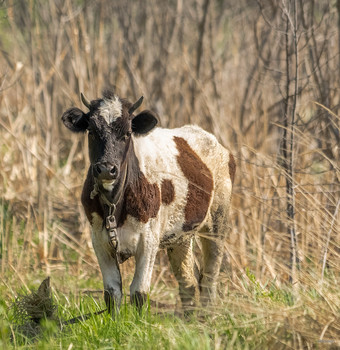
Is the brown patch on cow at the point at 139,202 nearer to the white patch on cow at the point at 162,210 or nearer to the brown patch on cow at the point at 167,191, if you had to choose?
the white patch on cow at the point at 162,210

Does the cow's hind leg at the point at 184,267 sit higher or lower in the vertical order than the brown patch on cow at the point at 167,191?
lower

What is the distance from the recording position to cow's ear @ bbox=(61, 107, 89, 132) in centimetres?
540

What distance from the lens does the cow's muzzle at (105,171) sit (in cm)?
493

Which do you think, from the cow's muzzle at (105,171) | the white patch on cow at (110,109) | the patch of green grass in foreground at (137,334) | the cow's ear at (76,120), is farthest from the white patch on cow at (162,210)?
the patch of green grass in foreground at (137,334)

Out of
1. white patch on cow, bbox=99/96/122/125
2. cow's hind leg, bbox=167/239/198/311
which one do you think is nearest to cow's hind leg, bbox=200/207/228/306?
cow's hind leg, bbox=167/239/198/311

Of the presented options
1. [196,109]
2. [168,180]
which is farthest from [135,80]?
[168,180]

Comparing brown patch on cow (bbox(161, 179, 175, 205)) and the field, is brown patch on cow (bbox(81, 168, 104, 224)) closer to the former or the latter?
brown patch on cow (bbox(161, 179, 175, 205))

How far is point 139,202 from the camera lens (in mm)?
5320

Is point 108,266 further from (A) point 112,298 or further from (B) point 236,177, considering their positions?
(B) point 236,177

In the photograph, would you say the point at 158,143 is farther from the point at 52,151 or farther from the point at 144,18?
the point at 144,18

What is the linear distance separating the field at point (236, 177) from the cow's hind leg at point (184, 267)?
30cm

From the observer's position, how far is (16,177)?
948cm

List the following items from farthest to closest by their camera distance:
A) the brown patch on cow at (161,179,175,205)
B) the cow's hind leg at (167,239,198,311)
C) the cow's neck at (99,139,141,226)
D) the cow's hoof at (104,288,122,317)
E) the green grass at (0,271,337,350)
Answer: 1. the cow's hind leg at (167,239,198,311)
2. the brown patch on cow at (161,179,175,205)
3. the cow's hoof at (104,288,122,317)
4. the cow's neck at (99,139,141,226)
5. the green grass at (0,271,337,350)

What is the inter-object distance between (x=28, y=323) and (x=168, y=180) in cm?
159
